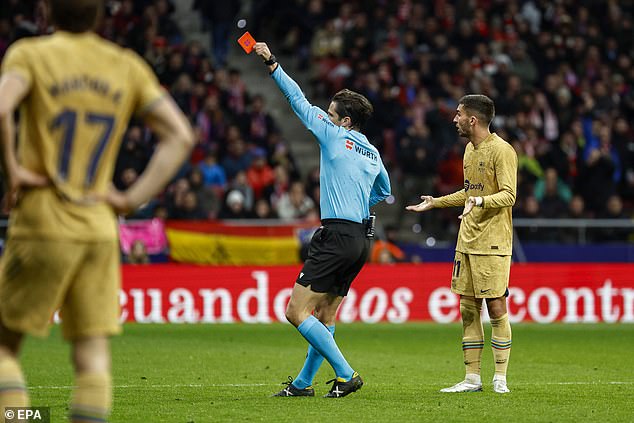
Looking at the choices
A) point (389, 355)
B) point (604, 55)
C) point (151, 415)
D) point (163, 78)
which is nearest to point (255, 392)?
point (151, 415)

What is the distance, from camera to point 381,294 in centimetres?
1942

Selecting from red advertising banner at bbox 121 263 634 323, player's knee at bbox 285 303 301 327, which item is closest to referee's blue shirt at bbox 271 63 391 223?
player's knee at bbox 285 303 301 327

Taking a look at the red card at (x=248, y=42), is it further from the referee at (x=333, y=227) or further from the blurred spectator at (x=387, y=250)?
the blurred spectator at (x=387, y=250)

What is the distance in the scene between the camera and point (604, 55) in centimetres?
2742

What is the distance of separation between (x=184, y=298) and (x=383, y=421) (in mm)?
11331

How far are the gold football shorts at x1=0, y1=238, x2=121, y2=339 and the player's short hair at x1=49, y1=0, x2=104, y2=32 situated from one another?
3.24 feet

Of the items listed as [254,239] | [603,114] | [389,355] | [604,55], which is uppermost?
[604,55]

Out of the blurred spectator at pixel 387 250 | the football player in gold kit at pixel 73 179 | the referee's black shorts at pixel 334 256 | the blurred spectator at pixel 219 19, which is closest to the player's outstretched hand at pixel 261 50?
the referee's black shorts at pixel 334 256

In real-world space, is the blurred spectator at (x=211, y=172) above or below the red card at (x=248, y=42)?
below

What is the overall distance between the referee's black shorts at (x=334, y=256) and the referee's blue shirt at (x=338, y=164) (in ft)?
0.33

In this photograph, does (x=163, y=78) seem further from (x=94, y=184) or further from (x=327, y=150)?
(x=94, y=184)

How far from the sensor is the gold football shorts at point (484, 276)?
9.84 m

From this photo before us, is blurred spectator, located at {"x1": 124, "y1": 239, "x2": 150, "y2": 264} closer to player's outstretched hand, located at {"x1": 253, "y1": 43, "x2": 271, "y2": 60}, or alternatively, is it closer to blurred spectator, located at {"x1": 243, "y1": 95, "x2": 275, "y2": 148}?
blurred spectator, located at {"x1": 243, "y1": 95, "x2": 275, "y2": 148}

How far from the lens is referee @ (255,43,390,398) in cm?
920
